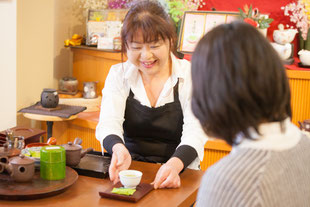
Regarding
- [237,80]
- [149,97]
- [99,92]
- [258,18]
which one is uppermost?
[258,18]

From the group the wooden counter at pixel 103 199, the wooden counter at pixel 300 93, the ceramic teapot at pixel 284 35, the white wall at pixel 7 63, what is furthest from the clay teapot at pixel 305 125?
the white wall at pixel 7 63

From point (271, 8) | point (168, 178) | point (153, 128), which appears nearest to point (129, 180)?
point (168, 178)

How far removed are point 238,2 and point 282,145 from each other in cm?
320

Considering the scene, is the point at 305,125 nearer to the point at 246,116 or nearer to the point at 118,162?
the point at 118,162

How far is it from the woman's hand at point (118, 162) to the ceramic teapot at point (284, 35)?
210cm

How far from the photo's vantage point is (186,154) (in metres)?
1.89

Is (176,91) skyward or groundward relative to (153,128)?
skyward

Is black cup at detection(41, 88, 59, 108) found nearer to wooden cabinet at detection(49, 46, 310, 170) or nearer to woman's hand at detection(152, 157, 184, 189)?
wooden cabinet at detection(49, 46, 310, 170)

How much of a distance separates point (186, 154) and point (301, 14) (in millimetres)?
2229

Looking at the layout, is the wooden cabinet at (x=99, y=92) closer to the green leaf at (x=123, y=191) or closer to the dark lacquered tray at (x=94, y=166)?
the dark lacquered tray at (x=94, y=166)

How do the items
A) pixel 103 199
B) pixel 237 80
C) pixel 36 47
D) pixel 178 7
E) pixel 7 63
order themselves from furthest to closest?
pixel 178 7 → pixel 36 47 → pixel 7 63 → pixel 103 199 → pixel 237 80

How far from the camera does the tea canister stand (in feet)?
5.32

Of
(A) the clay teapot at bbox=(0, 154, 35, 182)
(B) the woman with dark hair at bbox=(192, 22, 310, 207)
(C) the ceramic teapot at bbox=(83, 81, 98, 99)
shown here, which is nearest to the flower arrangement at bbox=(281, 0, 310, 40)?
(C) the ceramic teapot at bbox=(83, 81, 98, 99)

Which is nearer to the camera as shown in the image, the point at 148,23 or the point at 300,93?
the point at 148,23
